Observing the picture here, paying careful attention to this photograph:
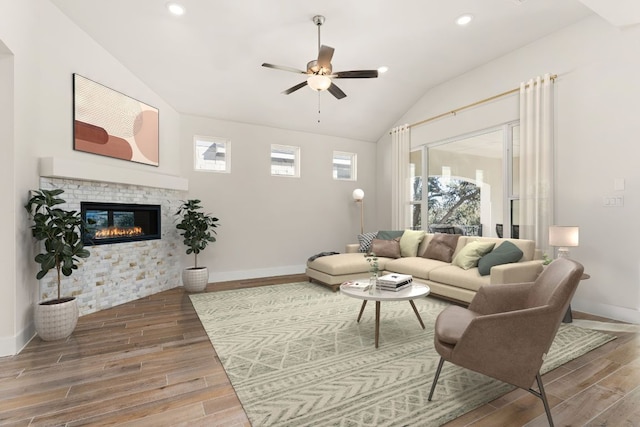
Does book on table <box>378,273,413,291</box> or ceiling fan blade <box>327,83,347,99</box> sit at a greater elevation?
ceiling fan blade <box>327,83,347,99</box>

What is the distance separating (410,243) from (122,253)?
4.26m

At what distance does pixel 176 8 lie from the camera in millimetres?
3436

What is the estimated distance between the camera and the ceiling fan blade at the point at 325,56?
3.14 metres

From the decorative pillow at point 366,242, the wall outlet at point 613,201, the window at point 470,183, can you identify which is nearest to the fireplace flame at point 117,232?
the decorative pillow at point 366,242

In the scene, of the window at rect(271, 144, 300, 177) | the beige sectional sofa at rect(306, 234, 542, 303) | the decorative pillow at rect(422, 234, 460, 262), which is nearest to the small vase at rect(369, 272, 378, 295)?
the beige sectional sofa at rect(306, 234, 542, 303)

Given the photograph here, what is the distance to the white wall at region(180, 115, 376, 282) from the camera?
554cm

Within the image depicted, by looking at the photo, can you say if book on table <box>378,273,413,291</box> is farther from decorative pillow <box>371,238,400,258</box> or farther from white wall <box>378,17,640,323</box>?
white wall <box>378,17,640,323</box>

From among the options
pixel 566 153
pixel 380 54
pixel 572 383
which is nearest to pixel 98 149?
pixel 380 54

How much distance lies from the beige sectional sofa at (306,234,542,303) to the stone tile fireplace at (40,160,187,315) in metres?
2.31

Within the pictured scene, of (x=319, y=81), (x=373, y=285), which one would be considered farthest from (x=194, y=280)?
(x=319, y=81)

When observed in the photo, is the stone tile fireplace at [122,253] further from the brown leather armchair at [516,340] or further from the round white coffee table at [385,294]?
the brown leather armchair at [516,340]

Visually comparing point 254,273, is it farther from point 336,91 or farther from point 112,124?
point 336,91

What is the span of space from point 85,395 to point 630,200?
5.28m

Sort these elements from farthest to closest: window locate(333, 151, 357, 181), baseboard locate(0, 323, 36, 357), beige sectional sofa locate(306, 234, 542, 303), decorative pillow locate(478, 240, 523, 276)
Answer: window locate(333, 151, 357, 181) < decorative pillow locate(478, 240, 523, 276) < beige sectional sofa locate(306, 234, 542, 303) < baseboard locate(0, 323, 36, 357)
